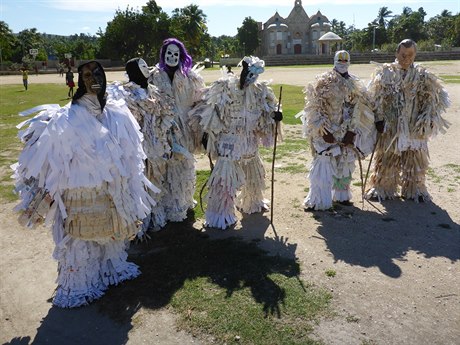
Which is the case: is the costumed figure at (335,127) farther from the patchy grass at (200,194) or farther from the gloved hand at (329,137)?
the patchy grass at (200,194)

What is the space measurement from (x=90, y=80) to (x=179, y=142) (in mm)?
2064

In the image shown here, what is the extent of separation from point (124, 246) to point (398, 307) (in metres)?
2.75

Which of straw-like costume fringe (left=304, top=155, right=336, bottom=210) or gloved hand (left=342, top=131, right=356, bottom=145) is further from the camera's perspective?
straw-like costume fringe (left=304, top=155, right=336, bottom=210)

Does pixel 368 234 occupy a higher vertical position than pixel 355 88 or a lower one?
lower

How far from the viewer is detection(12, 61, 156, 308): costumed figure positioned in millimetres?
3756

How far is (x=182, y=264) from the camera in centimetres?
500

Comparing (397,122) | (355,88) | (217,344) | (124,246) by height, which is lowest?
(217,344)

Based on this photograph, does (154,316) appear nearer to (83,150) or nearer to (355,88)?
(83,150)

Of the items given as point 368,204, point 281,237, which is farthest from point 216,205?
point 368,204

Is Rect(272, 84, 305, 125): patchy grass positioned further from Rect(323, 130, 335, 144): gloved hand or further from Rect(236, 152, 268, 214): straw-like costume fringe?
Rect(236, 152, 268, 214): straw-like costume fringe

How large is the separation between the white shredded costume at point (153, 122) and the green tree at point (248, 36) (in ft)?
233

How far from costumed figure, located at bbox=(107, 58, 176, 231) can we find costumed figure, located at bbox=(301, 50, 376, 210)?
80.6 inches

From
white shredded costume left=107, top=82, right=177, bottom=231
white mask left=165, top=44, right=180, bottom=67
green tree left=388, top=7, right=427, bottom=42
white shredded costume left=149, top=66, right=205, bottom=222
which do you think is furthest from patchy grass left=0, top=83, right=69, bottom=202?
green tree left=388, top=7, right=427, bottom=42

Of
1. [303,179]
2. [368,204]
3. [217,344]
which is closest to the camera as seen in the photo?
[217,344]
